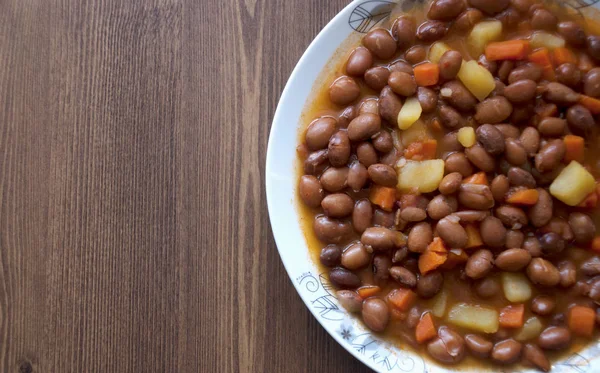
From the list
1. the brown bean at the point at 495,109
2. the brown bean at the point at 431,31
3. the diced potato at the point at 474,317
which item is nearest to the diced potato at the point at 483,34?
the brown bean at the point at 431,31

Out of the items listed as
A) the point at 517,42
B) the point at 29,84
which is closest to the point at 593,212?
the point at 517,42

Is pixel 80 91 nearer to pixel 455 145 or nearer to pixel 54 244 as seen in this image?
pixel 54 244

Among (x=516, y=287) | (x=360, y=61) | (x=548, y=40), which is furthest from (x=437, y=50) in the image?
(x=516, y=287)

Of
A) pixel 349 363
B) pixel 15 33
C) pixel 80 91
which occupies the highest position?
pixel 15 33

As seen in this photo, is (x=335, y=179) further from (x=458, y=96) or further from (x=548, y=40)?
(x=548, y=40)

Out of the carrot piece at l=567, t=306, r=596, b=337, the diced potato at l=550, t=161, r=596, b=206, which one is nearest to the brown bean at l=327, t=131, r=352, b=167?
the diced potato at l=550, t=161, r=596, b=206
